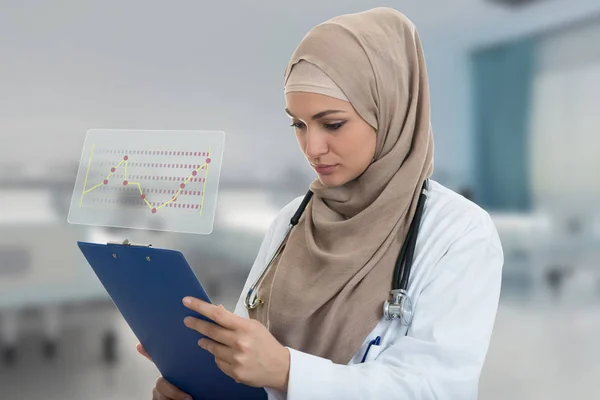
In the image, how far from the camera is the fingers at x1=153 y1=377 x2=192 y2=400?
118 centimetres

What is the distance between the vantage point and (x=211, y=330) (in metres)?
0.93

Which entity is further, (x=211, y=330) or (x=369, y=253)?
(x=369, y=253)

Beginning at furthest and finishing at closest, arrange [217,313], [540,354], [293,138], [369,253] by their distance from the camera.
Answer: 1. [293,138]
2. [540,354]
3. [369,253]
4. [217,313]

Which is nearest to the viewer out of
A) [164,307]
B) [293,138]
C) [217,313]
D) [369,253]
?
[217,313]

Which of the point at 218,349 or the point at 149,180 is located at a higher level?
the point at 149,180

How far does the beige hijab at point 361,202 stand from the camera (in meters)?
1.08

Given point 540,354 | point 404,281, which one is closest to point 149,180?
point 404,281

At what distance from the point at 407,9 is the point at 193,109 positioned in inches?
34.0

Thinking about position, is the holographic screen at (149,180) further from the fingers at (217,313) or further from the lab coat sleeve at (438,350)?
the lab coat sleeve at (438,350)

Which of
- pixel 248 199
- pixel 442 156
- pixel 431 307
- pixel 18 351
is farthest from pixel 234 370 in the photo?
pixel 18 351

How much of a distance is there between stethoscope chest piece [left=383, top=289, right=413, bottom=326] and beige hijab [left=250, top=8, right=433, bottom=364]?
1.7 inches

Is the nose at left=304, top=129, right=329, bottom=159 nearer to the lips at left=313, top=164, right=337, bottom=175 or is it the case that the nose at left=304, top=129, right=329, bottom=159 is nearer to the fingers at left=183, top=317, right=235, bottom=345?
the lips at left=313, top=164, right=337, bottom=175

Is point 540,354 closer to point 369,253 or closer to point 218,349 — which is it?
point 369,253

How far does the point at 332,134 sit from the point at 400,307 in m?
0.33
